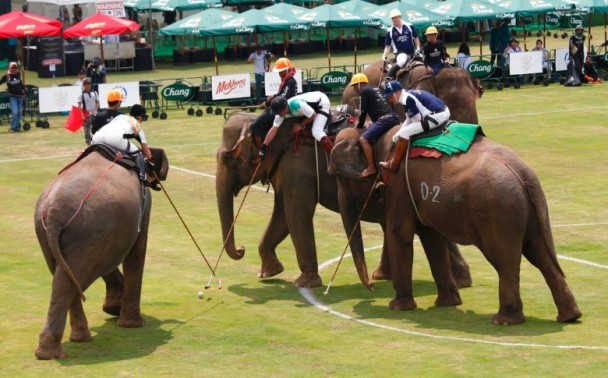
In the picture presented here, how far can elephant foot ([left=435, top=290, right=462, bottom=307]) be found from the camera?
803 inches

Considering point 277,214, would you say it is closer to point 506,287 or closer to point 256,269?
point 256,269

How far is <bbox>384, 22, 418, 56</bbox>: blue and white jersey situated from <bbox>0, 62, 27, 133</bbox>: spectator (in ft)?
58.7

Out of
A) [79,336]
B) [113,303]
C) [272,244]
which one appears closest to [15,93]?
[272,244]

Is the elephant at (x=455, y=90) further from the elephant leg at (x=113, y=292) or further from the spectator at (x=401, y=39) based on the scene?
the elephant leg at (x=113, y=292)

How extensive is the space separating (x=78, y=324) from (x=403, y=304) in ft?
16.3

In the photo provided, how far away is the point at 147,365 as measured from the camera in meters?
17.2

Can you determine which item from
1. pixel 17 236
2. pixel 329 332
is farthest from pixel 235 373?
pixel 17 236

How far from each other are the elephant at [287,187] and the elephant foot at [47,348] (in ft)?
18.4

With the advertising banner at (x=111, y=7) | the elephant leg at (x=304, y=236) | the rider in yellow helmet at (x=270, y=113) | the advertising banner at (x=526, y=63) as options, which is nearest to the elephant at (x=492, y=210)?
the elephant leg at (x=304, y=236)

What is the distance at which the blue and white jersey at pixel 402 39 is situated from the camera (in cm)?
3014

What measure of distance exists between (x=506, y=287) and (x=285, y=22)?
119ft

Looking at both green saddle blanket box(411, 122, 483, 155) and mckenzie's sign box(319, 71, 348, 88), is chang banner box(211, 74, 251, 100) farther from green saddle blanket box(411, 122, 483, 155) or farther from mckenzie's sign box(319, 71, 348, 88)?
green saddle blanket box(411, 122, 483, 155)

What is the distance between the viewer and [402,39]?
30.2 m

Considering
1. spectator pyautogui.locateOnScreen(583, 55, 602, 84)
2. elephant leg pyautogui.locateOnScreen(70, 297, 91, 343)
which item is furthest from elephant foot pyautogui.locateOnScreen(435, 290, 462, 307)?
spectator pyautogui.locateOnScreen(583, 55, 602, 84)
